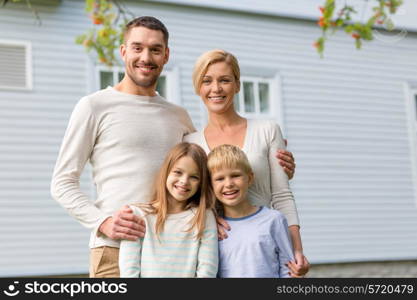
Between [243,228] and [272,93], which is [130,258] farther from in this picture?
[272,93]

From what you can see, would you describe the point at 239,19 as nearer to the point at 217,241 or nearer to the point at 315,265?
the point at 315,265

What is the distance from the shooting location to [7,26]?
27.7ft

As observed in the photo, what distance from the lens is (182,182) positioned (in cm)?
295

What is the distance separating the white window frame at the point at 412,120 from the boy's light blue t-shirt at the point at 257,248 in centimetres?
850

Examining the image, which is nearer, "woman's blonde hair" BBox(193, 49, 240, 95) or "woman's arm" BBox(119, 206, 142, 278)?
"woman's arm" BBox(119, 206, 142, 278)

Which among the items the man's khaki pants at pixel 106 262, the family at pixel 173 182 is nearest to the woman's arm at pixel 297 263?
the family at pixel 173 182

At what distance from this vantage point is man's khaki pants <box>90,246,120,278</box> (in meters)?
2.95

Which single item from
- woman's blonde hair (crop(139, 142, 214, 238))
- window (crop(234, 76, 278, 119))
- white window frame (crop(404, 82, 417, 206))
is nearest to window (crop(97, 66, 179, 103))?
window (crop(234, 76, 278, 119))

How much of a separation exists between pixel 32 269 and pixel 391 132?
613 centimetres

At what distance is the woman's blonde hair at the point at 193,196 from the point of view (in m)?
2.90

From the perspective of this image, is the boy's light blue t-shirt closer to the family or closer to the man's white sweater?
the family

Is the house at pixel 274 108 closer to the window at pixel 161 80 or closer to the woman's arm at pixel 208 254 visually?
the window at pixel 161 80

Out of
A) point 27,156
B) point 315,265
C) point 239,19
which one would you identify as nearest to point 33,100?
point 27,156

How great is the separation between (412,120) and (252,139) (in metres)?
8.53
